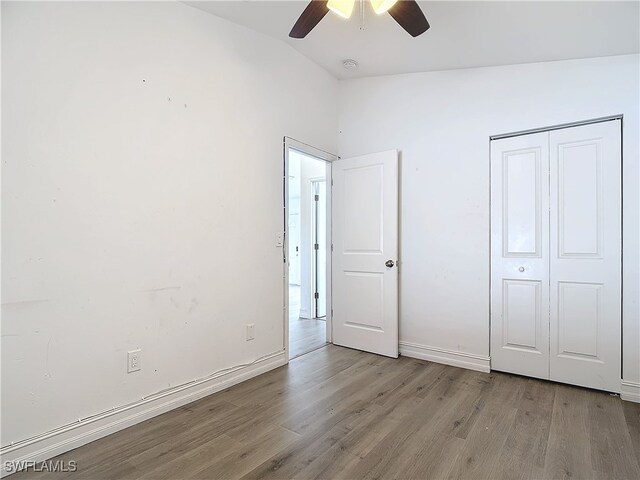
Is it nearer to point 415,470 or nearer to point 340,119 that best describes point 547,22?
point 340,119

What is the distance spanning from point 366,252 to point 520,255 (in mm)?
1403

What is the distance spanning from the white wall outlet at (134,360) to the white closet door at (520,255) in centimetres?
282

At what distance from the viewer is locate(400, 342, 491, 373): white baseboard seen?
10.3 feet

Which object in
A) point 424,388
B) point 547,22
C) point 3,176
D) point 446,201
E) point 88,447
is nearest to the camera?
point 3,176

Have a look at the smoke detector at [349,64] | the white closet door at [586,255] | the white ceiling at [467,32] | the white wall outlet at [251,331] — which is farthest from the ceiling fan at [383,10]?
the white wall outlet at [251,331]

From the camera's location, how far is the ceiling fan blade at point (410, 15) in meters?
1.85

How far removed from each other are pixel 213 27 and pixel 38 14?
1148 mm

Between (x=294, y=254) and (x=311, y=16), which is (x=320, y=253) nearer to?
(x=311, y=16)

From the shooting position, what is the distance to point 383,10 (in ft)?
6.36

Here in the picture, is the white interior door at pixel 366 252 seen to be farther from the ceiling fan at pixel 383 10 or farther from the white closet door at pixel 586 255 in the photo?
the ceiling fan at pixel 383 10

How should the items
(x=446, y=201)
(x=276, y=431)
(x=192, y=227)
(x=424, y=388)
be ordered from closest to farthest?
(x=276, y=431)
(x=192, y=227)
(x=424, y=388)
(x=446, y=201)

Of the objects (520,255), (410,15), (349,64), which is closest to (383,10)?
(410,15)

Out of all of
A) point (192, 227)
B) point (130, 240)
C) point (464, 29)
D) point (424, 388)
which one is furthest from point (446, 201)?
point (130, 240)

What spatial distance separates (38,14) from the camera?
6.04 feet
